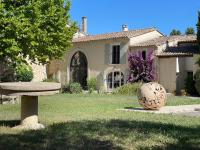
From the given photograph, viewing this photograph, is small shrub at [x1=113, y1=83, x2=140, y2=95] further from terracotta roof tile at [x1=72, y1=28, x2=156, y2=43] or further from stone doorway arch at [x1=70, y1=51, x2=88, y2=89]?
stone doorway arch at [x1=70, y1=51, x2=88, y2=89]

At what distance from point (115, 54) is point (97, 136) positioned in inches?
1195

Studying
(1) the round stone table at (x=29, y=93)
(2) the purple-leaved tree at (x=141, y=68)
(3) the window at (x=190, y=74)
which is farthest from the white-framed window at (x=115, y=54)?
(1) the round stone table at (x=29, y=93)

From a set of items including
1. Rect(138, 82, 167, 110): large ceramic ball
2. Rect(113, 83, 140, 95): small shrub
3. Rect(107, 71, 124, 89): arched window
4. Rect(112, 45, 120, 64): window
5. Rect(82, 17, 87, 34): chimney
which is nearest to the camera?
Rect(138, 82, 167, 110): large ceramic ball

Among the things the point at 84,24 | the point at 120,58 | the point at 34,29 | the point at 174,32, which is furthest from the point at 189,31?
the point at 34,29

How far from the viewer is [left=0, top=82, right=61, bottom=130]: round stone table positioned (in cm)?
965

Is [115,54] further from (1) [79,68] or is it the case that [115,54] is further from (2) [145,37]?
(1) [79,68]

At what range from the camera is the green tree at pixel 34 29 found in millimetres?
26047

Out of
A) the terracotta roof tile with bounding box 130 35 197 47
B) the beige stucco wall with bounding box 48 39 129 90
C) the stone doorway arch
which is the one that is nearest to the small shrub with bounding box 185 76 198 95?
Answer: the terracotta roof tile with bounding box 130 35 197 47

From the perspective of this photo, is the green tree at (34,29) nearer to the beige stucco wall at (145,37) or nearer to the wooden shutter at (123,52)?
the wooden shutter at (123,52)

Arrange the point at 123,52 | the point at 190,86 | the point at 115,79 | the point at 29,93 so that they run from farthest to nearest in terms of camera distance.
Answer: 1. the point at 115,79
2. the point at 123,52
3. the point at 190,86
4. the point at 29,93

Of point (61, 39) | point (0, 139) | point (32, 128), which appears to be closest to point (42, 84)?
point (32, 128)

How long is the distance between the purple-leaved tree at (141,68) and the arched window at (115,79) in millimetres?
2254

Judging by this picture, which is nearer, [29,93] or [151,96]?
[29,93]

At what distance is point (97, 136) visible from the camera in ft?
29.5
